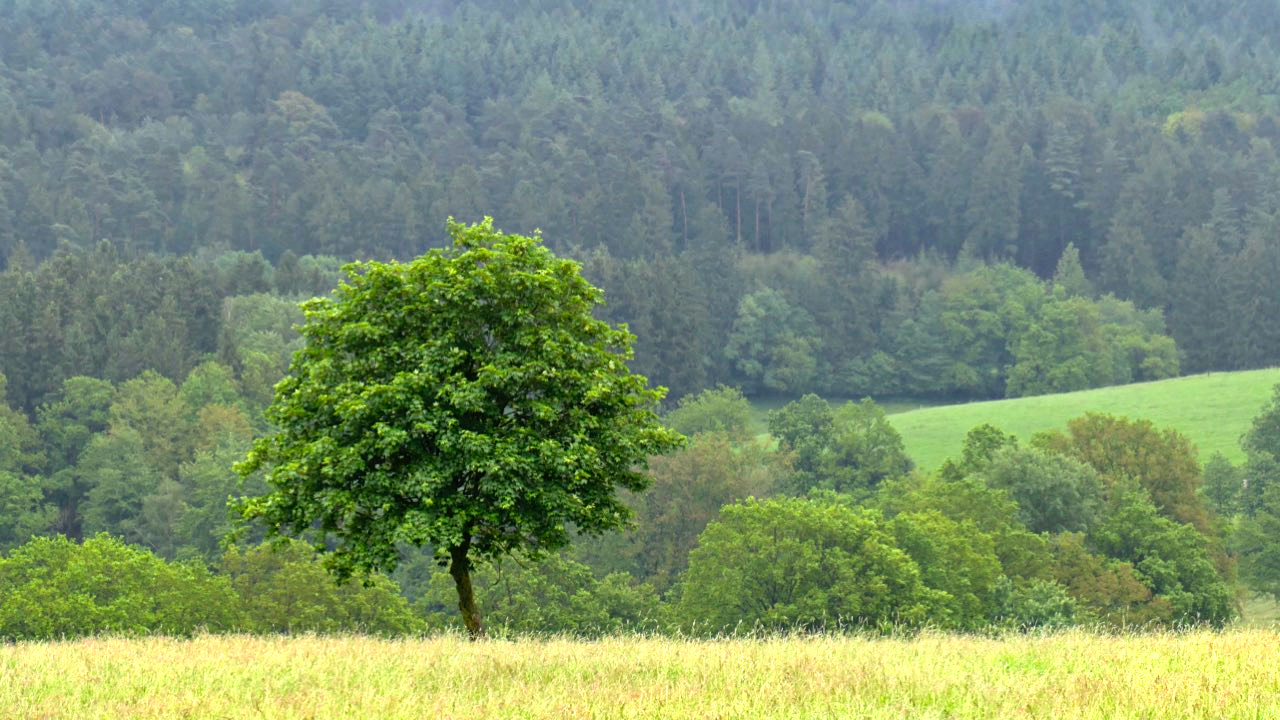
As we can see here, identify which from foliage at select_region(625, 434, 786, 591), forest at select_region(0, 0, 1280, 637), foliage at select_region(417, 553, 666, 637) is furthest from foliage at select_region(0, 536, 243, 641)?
foliage at select_region(625, 434, 786, 591)

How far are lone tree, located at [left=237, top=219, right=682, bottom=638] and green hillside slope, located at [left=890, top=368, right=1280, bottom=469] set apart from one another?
8243 cm

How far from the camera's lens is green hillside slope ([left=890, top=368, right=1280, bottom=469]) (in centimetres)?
10756

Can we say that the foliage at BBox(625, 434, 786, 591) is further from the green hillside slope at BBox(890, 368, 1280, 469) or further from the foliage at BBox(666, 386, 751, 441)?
the foliage at BBox(666, 386, 751, 441)

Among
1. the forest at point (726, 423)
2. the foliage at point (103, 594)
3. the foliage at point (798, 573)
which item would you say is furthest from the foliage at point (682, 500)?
the foliage at point (103, 594)

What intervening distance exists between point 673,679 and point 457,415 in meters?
8.48

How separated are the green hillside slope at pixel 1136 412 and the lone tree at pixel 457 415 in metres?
82.4

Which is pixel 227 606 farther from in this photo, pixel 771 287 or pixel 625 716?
pixel 771 287

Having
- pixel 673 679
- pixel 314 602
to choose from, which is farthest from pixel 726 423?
pixel 673 679

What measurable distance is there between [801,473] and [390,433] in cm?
7897

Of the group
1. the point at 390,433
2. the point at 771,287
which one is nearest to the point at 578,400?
the point at 390,433

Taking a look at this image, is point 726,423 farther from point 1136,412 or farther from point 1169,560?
point 1169,560

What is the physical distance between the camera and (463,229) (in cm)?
2678

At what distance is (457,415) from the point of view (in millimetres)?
24906

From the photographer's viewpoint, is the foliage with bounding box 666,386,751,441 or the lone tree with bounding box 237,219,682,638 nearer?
the lone tree with bounding box 237,219,682,638
